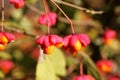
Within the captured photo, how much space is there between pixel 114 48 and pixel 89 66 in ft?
3.92

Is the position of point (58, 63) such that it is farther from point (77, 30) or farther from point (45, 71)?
point (77, 30)

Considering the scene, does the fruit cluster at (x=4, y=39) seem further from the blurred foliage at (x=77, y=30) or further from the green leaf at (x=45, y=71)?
the blurred foliage at (x=77, y=30)

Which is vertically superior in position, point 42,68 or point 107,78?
point 107,78

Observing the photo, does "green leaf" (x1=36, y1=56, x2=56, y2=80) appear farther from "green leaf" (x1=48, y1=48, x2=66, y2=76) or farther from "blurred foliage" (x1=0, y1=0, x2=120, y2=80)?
"blurred foliage" (x1=0, y1=0, x2=120, y2=80)

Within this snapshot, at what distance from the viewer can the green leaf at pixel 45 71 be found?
6.57ft

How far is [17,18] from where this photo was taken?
311cm

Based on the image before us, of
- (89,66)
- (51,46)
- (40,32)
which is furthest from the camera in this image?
(40,32)

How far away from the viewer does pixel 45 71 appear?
2.05m

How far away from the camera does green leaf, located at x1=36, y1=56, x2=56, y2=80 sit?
2.00 meters

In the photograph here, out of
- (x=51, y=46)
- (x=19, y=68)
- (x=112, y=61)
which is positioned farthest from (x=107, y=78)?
(x=51, y=46)

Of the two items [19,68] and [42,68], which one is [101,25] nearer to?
[19,68]

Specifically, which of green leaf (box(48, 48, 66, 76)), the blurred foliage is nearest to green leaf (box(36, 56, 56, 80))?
green leaf (box(48, 48, 66, 76))

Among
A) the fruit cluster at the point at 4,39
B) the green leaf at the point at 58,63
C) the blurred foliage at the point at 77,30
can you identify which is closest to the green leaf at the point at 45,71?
the green leaf at the point at 58,63

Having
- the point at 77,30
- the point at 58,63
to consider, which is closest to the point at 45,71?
the point at 58,63
